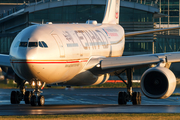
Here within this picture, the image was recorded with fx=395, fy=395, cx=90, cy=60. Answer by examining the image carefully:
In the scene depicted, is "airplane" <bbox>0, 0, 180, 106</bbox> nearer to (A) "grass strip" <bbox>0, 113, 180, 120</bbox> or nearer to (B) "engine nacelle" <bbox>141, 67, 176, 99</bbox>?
(B) "engine nacelle" <bbox>141, 67, 176, 99</bbox>

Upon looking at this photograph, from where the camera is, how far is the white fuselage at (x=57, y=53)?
20.4 metres

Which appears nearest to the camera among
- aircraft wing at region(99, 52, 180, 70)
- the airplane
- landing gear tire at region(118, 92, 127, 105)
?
the airplane

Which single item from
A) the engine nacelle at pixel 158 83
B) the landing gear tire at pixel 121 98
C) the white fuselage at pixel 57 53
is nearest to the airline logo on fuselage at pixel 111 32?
the white fuselage at pixel 57 53

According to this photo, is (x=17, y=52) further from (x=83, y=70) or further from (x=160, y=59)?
(x=160, y=59)

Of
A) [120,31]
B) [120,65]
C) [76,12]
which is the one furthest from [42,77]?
[76,12]

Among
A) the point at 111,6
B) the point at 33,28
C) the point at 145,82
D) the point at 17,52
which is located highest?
the point at 111,6

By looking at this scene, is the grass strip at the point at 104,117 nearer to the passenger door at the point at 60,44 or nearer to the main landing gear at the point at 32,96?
the main landing gear at the point at 32,96

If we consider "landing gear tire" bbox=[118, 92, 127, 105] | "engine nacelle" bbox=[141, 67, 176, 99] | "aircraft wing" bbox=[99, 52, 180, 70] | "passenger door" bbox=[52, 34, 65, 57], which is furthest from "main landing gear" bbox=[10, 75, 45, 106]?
"engine nacelle" bbox=[141, 67, 176, 99]

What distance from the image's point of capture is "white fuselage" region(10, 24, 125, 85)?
20.4 metres

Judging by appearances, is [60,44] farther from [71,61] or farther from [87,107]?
[87,107]

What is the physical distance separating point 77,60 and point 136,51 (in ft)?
120

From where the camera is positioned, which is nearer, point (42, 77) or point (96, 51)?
point (42, 77)

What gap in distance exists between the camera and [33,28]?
22.6 m

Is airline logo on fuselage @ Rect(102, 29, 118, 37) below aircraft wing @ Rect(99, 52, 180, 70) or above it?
above
